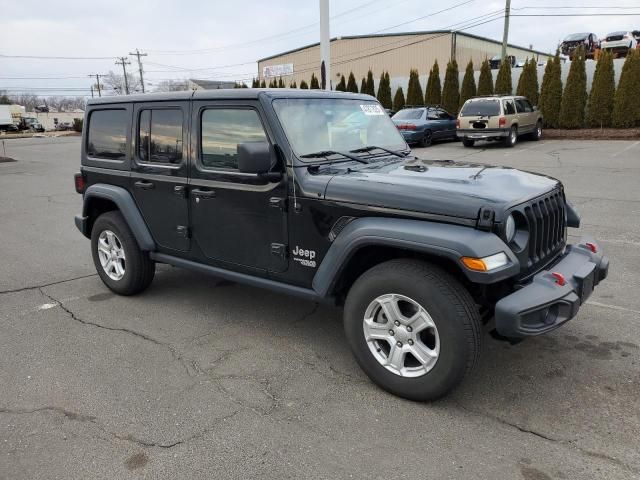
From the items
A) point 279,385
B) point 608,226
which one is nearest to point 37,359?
point 279,385

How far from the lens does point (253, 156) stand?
3.39 meters

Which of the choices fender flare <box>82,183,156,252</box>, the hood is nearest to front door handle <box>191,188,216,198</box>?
fender flare <box>82,183,156,252</box>

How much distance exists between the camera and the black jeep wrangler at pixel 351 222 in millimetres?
2938

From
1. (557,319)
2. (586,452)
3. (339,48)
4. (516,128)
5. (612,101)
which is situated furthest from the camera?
(339,48)

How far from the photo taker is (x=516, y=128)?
1952cm

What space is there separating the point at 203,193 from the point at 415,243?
74.3 inches

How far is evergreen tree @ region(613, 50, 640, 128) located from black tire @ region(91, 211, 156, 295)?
22.2m

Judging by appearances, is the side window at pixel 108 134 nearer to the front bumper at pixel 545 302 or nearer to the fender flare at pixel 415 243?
the fender flare at pixel 415 243

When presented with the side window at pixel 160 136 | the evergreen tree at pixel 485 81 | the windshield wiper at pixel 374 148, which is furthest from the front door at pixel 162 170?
the evergreen tree at pixel 485 81

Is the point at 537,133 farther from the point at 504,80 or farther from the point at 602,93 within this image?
the point at 504,80

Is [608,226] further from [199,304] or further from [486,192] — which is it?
[199,304]

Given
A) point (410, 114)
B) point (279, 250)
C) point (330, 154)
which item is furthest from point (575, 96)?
point (279, 250)

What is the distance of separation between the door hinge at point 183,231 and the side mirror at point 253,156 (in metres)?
1.14

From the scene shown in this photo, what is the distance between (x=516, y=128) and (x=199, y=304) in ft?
57.4
